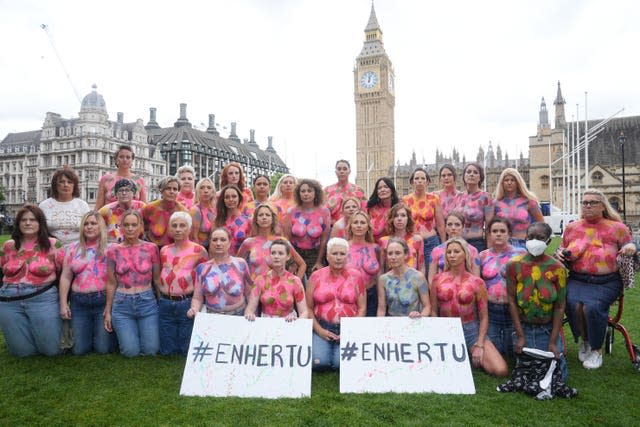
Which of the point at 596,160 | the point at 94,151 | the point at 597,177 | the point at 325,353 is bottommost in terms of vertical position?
the point at 325,353

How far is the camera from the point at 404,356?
508cm

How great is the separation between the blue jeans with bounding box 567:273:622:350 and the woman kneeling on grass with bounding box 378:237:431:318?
1843mm

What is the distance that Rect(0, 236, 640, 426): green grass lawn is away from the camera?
421 centimetres

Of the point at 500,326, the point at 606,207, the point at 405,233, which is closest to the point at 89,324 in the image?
the point at 405,233

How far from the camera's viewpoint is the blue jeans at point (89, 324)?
6102mm

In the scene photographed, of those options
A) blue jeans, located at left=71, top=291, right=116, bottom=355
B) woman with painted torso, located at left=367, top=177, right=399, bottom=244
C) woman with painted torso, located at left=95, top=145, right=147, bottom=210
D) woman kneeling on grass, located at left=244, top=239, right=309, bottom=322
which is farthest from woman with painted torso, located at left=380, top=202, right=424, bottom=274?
woman with painted torso, located at left=95, top=145, right=147, bottom=210

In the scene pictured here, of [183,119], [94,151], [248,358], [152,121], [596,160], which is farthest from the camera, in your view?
[152,121]

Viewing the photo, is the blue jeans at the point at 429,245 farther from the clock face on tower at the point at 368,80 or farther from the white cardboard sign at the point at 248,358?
the clock face on tower at the point at 368,80

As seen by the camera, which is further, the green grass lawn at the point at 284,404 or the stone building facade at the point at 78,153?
the stone building facade at the point at 78,153

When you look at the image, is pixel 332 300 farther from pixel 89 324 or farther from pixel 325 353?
pixel 89 324

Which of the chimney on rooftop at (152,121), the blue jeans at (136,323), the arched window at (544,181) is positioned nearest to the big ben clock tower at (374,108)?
the arched window at (544,181)

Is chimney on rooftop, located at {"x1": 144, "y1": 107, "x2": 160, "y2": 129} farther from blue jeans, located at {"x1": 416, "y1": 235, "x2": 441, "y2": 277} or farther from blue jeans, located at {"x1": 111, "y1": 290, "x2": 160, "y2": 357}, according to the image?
blue jeans, located at {"x1": 416, "y1": 235, "x2": 441, "y2": 277}

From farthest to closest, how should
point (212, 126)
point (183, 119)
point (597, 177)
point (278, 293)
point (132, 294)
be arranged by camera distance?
1. point (212, 126)
2. point (183, 119)
3. point (597, 177)
4. point (132, 294)
5. point (278, 293)

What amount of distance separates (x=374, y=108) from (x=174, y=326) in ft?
293
